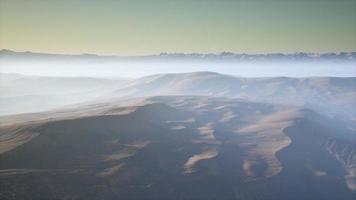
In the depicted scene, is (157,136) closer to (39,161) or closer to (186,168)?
(186,168)

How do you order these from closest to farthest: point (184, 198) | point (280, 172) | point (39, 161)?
point (184, 198) < point (39, 161) < point (280, 172)

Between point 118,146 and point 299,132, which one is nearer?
point 118,146

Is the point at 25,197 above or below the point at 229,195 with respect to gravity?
above

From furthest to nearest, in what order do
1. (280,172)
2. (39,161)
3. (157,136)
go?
(157,136)
(280,172)
(39,161)

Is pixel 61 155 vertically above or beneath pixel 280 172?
above

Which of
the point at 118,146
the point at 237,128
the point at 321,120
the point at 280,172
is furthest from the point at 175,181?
the point at 321,120

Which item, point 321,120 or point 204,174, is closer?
point 204,174

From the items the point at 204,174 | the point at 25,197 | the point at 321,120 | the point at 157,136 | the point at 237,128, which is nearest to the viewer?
the point at 25,197

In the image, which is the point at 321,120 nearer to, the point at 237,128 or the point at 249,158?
the point at 237,128

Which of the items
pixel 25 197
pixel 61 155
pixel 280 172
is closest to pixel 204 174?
pixel 280 172
